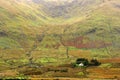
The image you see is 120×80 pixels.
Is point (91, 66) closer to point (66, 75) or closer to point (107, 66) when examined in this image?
point (107, 66)

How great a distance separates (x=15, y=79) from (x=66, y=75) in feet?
122

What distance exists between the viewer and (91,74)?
162875 millimetres

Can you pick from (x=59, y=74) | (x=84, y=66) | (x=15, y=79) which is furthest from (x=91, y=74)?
(x=15, y=79)

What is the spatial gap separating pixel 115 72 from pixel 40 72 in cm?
4586

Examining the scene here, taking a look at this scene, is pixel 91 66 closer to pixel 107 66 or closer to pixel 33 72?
pixel 107 66

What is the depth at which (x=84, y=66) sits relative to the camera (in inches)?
7721

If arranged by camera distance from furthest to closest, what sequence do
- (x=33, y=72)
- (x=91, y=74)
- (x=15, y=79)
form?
(x=33, y=72) < (x=91, y=74) < (x=15, y=79)

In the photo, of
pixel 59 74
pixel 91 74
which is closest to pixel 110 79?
pixel 91 74

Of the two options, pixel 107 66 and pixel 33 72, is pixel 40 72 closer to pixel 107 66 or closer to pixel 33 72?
pixel 33 72

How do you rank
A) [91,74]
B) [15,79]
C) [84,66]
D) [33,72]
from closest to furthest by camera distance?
[15,79], [91,74], [33,72], [84,66]

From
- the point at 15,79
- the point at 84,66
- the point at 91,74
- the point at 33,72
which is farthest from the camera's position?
the point at 84,66

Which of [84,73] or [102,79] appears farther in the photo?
[84,73]

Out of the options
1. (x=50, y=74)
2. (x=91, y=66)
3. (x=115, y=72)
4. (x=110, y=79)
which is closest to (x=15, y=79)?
(x=50, y=74)

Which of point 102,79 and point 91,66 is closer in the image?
point 102,79
